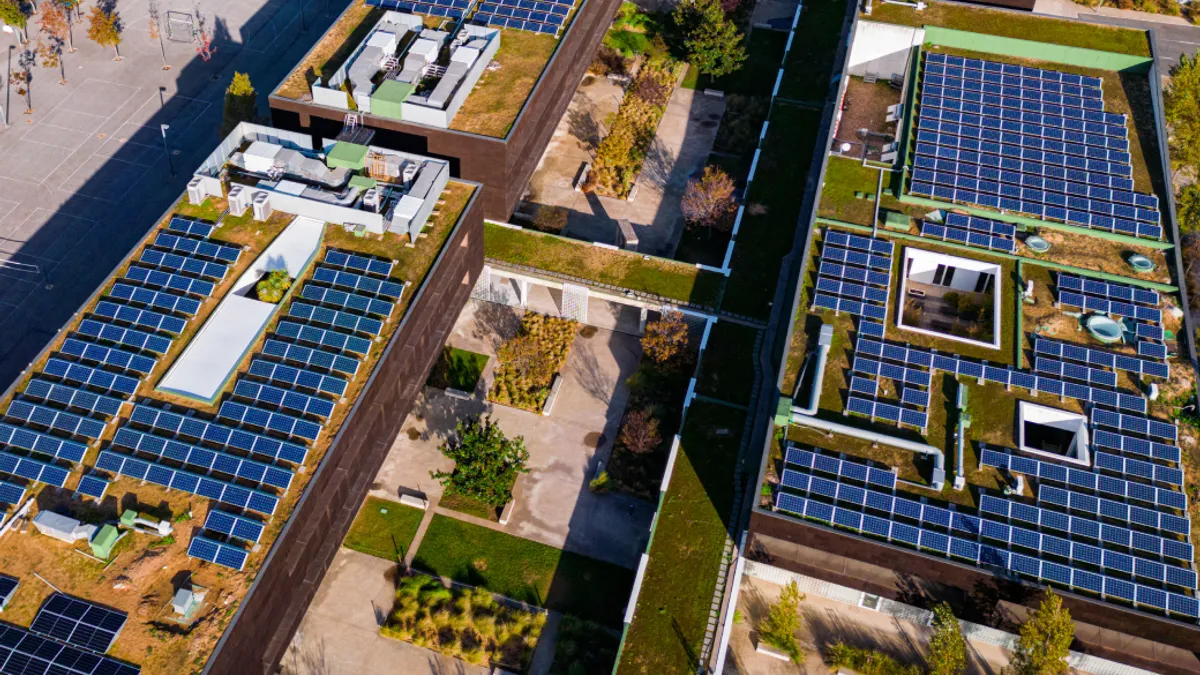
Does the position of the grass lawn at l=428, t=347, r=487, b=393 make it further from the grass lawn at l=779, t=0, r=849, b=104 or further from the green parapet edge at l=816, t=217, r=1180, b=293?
the grass lawn at l=779, t=0, r=849, b=104

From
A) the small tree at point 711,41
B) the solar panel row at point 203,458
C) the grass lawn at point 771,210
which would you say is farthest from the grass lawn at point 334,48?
the grass lawn at point 771,210

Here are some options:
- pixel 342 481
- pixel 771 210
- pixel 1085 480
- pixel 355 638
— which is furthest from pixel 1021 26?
pixel 355 638

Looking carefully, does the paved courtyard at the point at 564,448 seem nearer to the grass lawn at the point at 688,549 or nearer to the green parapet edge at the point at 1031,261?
the grass lawn at the point at 688,549

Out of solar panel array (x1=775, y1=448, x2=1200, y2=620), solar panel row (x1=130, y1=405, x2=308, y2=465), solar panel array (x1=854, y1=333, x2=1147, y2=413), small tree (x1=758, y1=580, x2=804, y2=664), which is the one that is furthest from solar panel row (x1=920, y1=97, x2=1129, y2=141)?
solar panel row (x1=130, y1=405, x2=308, y2=465)

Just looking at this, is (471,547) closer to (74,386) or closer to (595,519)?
(595,519)

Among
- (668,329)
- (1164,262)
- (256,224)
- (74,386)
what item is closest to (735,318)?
(668,329)
